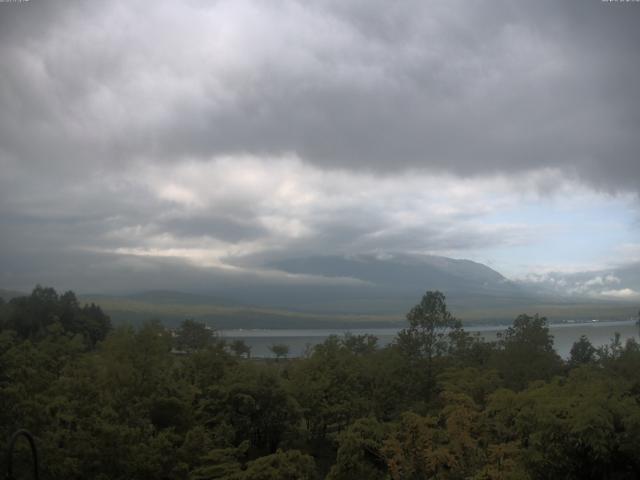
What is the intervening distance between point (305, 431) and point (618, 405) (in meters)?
19.6

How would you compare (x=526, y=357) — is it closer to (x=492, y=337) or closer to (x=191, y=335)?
(x=191, y=335)

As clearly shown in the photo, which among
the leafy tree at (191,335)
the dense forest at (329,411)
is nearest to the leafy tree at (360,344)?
the dense forest at (329,411)

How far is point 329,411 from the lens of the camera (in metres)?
33.2

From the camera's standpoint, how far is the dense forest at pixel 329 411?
19.1m

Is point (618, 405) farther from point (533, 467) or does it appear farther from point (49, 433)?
point (49, 433)

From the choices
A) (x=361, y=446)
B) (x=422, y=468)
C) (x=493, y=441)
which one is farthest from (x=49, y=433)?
(x=493, y=441)

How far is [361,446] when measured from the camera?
22344 millimetres

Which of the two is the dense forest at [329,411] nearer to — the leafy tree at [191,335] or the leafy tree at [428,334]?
the leafy tree at [428,334]

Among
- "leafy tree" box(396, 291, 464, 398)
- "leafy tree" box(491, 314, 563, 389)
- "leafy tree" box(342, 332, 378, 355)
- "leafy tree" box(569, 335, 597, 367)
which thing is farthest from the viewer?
"leafy tree" box(569, 335, 597, 367)

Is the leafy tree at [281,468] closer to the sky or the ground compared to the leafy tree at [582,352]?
closer to the ground

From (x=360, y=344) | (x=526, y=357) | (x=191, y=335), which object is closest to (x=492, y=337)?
(x=191, y=335)

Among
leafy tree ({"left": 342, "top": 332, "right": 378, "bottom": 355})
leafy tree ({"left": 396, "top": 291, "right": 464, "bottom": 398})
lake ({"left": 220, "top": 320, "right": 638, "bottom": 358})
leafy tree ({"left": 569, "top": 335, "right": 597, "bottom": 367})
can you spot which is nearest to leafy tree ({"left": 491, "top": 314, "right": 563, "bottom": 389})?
leafy tree ({"left": 396, "top": 291, "right": 464, "bottom": 398})

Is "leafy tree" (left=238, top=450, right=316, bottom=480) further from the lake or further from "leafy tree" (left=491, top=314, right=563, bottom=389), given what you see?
the lake

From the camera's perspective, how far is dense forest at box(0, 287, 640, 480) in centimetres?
1909
